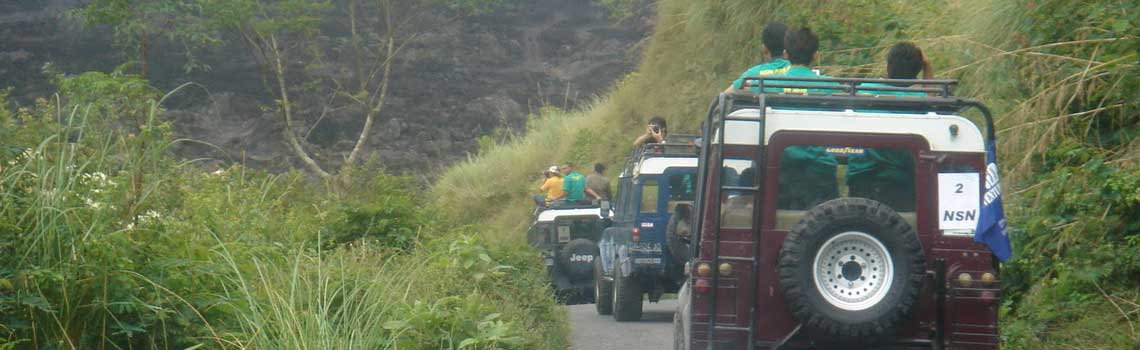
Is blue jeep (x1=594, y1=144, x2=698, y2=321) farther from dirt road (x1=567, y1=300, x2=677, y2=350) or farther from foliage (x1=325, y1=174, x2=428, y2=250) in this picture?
foliage (x1=325, y1=174, x2=428, y2=250)

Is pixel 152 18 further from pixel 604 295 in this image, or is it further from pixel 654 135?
pixel 604 295

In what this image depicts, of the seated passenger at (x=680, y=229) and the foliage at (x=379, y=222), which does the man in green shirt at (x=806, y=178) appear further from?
the foliage at (x=379, y=222)

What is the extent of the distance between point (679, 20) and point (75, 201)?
18.0 m

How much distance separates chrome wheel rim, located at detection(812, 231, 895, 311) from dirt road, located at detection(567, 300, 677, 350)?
15.4 feet

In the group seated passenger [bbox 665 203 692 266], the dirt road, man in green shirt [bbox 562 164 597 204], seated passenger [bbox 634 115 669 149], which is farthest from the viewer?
man in green shirt [bbox 562 164 597 204]

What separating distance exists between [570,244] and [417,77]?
2430 cm

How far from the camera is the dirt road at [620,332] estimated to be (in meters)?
11.6

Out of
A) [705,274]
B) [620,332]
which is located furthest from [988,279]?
[620,332]

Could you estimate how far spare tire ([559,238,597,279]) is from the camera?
17.6 metres

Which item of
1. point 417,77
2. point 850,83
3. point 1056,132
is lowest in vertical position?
point 417,77

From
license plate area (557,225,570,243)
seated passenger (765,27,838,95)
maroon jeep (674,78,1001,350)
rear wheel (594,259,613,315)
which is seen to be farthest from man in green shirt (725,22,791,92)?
license plate area (557,225,570,243)

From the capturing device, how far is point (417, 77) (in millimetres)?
41062

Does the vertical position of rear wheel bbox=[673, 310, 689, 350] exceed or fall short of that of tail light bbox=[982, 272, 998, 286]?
it falls short

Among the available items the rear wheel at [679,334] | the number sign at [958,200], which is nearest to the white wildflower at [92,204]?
the rear wheel at [679,334]
